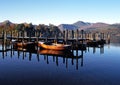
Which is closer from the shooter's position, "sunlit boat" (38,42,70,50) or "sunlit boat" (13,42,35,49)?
"sunlit boat" (38,42,70,50)

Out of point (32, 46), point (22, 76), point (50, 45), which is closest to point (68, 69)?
point (22, 76)

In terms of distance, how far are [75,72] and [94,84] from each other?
8.74 m

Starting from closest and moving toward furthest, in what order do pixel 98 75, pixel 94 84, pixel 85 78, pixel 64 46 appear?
pixel 94 84, pixel 85 78, pixel 98 75, pixel 64 46

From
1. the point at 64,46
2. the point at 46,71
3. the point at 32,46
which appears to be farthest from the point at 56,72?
the point at 32,46

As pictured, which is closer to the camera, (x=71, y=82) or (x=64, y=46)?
(x=71, y=82)

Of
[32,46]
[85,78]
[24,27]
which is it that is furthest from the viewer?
[24,27]

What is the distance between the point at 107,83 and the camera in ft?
112

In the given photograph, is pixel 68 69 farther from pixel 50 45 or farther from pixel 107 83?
pixel 50 45

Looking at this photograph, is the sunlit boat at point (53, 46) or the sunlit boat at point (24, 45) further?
the sunlit boat at point (24, 45)

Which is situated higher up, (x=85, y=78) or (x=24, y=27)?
(x=24, y=27)

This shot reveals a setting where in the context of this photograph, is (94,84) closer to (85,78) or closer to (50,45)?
(85,78)

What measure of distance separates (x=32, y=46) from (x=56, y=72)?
144 feet

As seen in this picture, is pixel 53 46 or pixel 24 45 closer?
pixel 53 46

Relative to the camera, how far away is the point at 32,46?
277 ft
